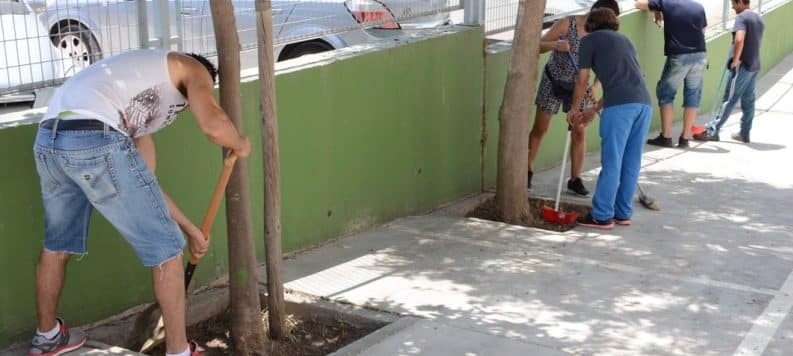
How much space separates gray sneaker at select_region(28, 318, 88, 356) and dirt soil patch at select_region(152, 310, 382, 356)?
40 centimetres

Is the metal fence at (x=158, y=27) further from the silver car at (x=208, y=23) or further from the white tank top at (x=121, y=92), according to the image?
the white tank top at (x=121, y=92)

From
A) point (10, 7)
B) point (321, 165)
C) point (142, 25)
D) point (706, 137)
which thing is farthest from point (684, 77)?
point (10, 7)

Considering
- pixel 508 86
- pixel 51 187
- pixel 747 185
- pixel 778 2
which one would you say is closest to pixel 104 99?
pixel 51 187

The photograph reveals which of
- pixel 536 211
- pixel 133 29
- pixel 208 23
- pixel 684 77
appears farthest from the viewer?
pixel 684 77

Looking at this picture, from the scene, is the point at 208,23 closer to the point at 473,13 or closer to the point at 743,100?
the point at 473,13

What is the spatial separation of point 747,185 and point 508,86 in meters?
2.79

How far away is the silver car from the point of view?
5.36m

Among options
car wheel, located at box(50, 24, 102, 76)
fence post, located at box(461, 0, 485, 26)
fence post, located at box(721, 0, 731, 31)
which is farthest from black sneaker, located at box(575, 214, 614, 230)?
fence post, located at box(721, 0, 731, 31)

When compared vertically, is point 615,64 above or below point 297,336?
above

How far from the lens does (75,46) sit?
5.38 metres

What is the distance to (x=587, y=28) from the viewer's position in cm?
774

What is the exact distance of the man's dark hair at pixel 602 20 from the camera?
761 centimetres

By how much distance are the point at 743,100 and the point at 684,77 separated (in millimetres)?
921

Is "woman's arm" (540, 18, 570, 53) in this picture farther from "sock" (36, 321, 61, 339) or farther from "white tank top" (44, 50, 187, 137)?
"sock" (36, 321, 61, 339)
